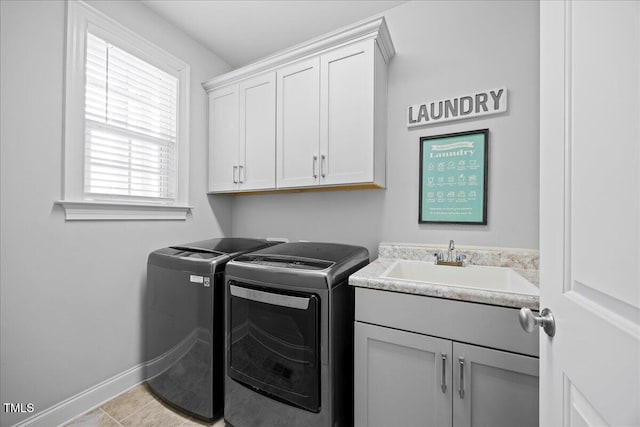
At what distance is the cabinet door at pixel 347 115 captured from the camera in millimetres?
1736

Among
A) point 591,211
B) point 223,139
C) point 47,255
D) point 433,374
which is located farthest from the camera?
point 223,139

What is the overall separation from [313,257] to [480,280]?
101 cm

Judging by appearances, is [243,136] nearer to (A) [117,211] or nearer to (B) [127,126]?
(B) [127,126]

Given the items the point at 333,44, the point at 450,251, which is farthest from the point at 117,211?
the point at 450,251

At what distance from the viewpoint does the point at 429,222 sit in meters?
1.87

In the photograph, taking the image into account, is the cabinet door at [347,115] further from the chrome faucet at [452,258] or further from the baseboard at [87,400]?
the baseboard at [87,400]

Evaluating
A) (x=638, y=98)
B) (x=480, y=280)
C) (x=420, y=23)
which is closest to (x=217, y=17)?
(x=420, y=23)

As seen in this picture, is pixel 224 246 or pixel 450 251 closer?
pixel 450 251

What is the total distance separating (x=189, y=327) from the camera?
1.63m

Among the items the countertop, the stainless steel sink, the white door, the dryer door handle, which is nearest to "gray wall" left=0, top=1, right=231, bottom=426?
the dryer door handle

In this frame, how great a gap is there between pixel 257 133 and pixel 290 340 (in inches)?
62.9

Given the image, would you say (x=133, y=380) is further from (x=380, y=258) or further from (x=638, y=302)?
(x=638, y=302)

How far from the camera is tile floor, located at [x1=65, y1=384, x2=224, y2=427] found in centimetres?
156

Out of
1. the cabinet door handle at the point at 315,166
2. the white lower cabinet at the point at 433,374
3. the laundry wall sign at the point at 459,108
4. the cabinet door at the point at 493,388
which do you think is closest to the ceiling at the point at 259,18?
the laundry wall sign at the point at 459,108
